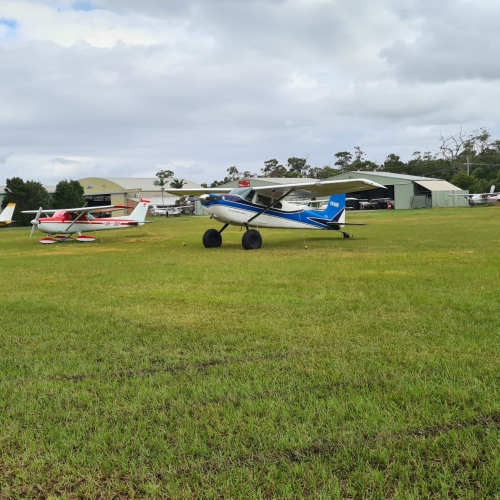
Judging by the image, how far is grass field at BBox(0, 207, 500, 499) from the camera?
Result: 89.9 inches

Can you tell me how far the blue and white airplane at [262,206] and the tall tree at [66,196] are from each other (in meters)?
36.7

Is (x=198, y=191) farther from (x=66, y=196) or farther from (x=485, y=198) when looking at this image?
(x=485, y=198)

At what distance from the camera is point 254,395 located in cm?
316

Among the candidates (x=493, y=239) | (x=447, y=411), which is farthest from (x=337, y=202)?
(x=447, y=411)

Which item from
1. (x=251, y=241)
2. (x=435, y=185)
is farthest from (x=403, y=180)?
(x=251, y=241)

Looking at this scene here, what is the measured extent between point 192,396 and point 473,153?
105 metres

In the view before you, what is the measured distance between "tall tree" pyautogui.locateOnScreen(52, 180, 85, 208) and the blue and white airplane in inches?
1444

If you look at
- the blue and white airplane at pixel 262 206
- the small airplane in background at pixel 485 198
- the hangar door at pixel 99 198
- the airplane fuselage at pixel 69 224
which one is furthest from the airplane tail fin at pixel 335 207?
the hangar door at pixel 99 198

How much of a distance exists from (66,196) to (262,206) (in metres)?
39.9

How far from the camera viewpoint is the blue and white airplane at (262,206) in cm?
1425

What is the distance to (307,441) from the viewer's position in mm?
2559

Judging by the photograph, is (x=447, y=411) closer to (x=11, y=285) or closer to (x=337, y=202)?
(x=11, y=285)

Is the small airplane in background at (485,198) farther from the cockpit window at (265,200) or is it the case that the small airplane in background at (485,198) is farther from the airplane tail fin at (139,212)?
the cockpit window at (265,200)

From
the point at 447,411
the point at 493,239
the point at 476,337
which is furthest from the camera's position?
the point at 493,239
